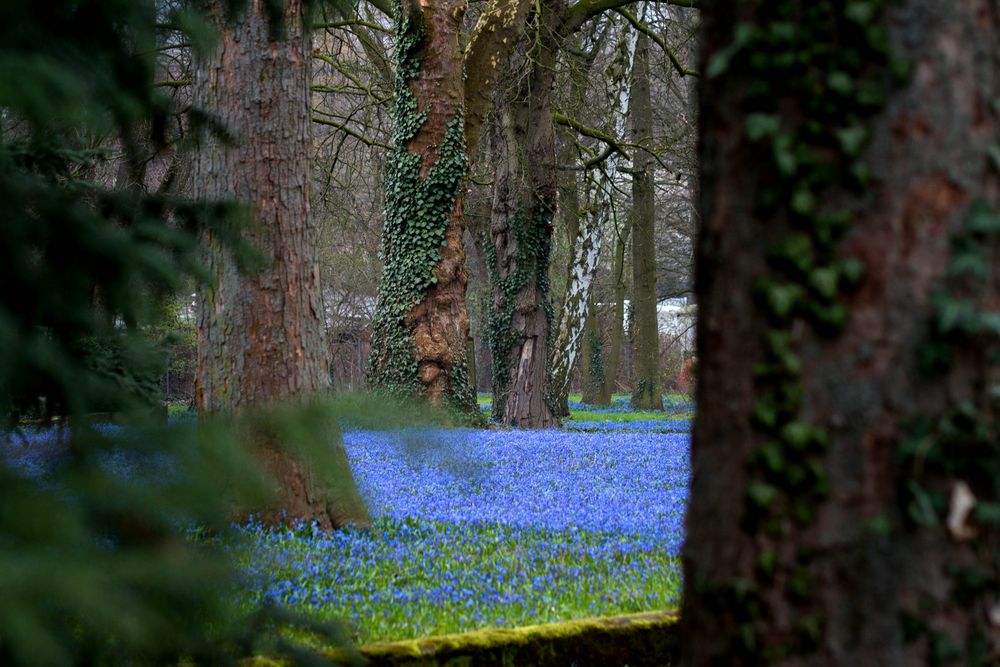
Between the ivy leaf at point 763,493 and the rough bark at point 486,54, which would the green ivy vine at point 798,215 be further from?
the rough bark at point 486,54

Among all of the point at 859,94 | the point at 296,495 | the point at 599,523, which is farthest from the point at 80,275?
the point at 599,523

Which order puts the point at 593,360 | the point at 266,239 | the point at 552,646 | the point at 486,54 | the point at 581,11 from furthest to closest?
the point at 593,360 < the point at 581,11 < the point at 486,54 < the point at 266,239 < the point at 552,646

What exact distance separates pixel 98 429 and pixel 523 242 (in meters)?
14.4

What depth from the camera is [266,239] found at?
5.26 metres

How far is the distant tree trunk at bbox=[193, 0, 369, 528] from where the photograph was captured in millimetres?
5371

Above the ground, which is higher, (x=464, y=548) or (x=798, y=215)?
(x=798, y=215)

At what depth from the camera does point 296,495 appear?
222 inches

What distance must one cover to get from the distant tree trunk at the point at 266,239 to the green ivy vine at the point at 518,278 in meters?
10.3

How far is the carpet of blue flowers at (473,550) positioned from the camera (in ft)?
12.5

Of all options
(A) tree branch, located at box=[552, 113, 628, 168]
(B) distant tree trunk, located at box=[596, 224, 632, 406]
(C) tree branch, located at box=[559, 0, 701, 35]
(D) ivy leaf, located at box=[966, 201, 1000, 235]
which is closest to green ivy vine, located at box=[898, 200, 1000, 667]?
(D) ivy leaf, located at box=[966, 201, 1000, 235]

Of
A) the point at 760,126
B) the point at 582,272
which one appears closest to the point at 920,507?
the point at 760,126

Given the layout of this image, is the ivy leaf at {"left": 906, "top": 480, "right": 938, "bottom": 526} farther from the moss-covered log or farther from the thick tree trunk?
the thick tree trunk

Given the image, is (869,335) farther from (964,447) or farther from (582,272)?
(582,272)

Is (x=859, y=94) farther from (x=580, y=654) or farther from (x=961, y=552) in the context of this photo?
(x=580, y=654)
